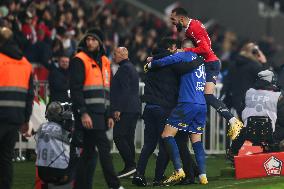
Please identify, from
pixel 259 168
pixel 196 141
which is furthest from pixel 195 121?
pixel 259 168

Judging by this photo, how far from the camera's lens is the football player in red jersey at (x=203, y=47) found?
54.8 feet

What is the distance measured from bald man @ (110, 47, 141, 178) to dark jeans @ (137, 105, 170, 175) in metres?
1.28

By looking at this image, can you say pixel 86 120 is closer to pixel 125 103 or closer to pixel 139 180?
pixel 139 180

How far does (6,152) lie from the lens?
45.4ft

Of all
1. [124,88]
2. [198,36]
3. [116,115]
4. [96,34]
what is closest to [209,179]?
[116,115]

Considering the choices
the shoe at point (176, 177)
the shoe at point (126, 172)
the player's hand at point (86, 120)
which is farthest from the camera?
the shoe at point (126, 172)

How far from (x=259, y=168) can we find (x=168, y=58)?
2.42m

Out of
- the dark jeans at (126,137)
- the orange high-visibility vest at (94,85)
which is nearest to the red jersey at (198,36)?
the dark jeans at (126,137)

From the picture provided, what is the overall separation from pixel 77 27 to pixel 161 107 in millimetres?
11940

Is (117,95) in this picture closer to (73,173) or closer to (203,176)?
(203,176)

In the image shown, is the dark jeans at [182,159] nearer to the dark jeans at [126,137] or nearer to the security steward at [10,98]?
the dark jeans at [126,137]

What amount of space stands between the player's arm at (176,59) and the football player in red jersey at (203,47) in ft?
0.86

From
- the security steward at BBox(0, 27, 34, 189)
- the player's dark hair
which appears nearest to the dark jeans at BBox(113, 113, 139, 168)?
the player's dark hair

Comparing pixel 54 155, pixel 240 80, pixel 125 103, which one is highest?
pixel 240 80
